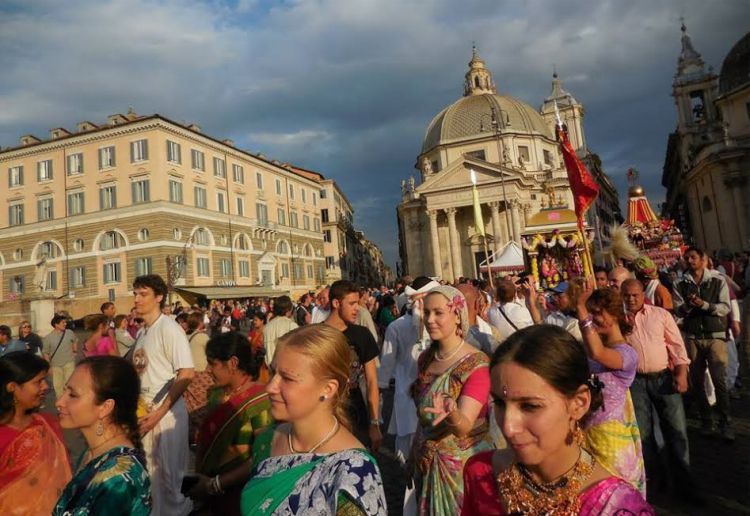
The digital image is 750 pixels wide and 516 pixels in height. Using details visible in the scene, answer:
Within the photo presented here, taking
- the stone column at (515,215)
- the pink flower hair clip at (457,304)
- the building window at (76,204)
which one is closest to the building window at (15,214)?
the building window at (76,204)

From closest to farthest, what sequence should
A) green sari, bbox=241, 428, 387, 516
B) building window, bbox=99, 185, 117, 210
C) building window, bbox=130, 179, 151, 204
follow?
green sari, bbox=241, 428, 387, 516
building window, bbox=130, 179, 151, 204
building window, bbox=99, 185, 117, 210

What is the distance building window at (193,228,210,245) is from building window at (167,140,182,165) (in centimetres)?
547

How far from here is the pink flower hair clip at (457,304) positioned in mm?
3010

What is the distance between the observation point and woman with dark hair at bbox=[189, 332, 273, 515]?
101 inches

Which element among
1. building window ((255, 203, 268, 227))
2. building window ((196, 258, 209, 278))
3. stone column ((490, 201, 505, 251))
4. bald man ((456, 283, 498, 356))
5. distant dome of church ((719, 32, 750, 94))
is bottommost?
bald man ((456, 283, 498, 356))

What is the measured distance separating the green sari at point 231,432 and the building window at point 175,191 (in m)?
37.7

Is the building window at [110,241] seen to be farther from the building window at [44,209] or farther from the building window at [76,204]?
the building window at [44,209]

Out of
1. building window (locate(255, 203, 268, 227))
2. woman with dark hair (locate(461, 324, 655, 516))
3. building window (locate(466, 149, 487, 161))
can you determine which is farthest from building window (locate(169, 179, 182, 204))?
woman with dark hair (locate(461, 324, 655, 516))

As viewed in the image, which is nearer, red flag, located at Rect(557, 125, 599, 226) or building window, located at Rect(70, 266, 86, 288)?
red flag, located at Rect(557, 125, 599, 226)

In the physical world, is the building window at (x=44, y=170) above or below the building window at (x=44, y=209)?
above

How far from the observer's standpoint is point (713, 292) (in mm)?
5914

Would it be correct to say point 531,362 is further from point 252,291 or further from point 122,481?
point 252,291

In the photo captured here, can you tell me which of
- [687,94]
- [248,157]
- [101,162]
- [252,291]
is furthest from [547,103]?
[101,162]

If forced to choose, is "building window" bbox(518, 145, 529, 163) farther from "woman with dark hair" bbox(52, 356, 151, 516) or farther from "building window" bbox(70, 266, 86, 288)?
"woman with dark hair" bbox(52, 356, 151, 516)
